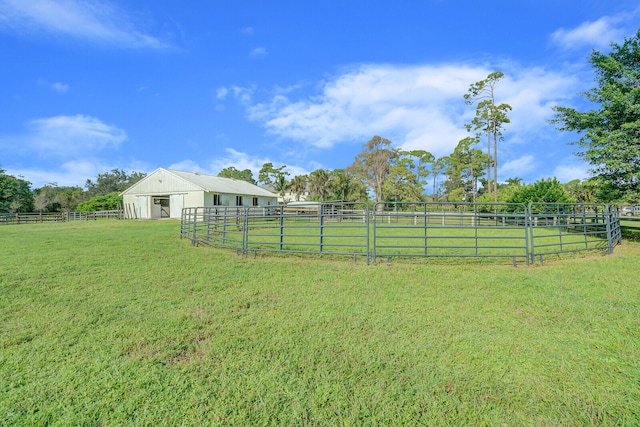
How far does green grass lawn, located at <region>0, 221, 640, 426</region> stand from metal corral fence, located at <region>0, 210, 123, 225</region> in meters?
25.5

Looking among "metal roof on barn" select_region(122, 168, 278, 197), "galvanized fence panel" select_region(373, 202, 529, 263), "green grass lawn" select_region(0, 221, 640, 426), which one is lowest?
"green grass lawn" select_region(0, 221, 640, 426)

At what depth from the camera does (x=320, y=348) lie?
2.92 metres

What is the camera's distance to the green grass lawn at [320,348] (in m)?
2.12

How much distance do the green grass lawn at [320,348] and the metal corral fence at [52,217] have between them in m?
25.5

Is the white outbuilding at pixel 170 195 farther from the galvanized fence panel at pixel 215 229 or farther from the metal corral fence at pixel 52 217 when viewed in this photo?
the galvanized fence panel at pixel 215 229

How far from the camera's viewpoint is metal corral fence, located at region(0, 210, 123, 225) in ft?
75.7

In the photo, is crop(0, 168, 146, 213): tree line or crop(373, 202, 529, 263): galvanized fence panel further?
crop(0, 168, 146, 213): tree line

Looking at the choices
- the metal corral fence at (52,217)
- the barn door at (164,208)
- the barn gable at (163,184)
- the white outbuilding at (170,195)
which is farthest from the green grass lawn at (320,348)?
the metal corral fence at (52,217)

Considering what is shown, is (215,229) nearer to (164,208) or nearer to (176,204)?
(176,204)

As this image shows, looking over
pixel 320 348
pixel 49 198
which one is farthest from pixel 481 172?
pixel 49 198

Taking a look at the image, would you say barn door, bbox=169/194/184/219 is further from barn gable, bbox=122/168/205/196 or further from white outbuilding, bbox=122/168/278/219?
barn gable, bbox=122/168/205/196

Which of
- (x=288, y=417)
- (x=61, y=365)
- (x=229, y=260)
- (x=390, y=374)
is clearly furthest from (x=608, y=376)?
(x=229, y=260)

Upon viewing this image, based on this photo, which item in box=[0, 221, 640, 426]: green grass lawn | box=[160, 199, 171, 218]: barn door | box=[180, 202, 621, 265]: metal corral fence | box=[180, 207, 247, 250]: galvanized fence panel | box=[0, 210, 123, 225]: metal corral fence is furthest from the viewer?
box=[160, 199, 171, 218]: barn door

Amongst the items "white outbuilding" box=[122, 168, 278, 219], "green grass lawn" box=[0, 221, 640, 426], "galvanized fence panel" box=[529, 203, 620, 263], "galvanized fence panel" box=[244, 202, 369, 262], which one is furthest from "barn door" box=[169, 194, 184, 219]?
"galvanized fence panel" box=[529, 203, 620, 263]
